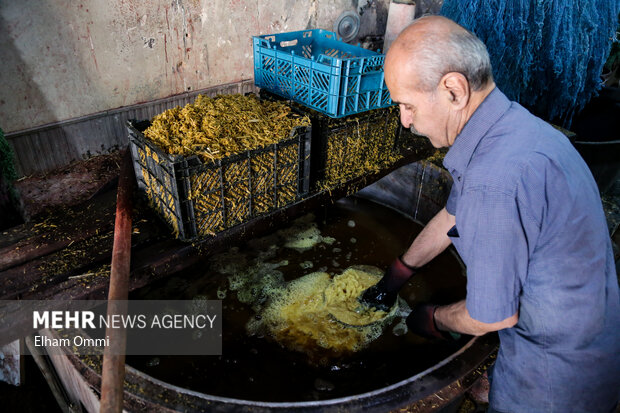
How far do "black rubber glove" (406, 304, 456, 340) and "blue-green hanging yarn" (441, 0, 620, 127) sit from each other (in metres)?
2.71

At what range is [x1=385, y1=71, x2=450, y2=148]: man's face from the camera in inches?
54.4

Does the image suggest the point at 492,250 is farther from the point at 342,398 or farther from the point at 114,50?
the point at 114,50

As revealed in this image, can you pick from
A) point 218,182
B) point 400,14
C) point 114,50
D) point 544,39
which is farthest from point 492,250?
point 400,14

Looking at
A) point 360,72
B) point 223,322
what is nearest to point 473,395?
point 223,322

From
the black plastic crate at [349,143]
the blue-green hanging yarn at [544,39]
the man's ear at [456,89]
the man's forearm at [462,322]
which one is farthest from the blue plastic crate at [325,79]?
the blue-green hanging yarn at [544,39]

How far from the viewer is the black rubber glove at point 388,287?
233 cm

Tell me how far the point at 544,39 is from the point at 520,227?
3.24m

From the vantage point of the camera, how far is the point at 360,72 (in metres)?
2.25

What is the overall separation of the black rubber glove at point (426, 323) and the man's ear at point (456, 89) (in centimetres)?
101

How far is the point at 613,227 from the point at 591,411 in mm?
2179

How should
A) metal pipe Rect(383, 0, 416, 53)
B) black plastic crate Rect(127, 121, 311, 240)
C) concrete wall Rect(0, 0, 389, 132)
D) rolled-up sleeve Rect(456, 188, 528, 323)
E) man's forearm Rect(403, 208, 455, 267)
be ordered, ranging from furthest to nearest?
metal pipe Rect(383, 0, 416, 53) → concrete wall Rect(0, 0, 389, 132) → man's forearm Rect(403, 208, 455, 267) → black plastic crate Rect(127, 121, 311, 240) → rolled-up sleeve Rect(456, 188, 528, 323)

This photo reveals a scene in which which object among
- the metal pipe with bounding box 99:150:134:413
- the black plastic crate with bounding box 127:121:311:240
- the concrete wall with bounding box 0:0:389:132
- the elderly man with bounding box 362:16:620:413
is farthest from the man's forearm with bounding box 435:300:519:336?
the concrete wall with bounding box 0:0:389:132

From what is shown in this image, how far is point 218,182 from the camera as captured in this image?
1.92m

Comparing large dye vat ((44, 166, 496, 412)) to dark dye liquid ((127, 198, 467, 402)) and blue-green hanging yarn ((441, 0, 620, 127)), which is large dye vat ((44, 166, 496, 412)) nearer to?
dark dye liquid ((127, 198, 467, 402))
